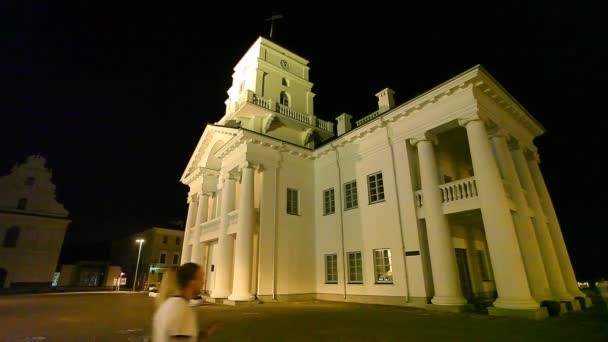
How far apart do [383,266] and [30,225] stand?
129 feet

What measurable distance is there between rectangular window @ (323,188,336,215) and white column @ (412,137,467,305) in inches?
239

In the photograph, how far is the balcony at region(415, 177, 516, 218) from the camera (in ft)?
38.1

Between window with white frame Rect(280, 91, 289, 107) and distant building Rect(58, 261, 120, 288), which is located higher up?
window with white frame Rect(280, 91, 289, 107)

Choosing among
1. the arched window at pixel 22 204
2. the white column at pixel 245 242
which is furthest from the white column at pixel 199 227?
the arched window at pixel 22 204

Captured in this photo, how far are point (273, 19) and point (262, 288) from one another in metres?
23.0

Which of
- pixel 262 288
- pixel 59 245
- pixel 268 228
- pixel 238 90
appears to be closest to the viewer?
pixel 262 288

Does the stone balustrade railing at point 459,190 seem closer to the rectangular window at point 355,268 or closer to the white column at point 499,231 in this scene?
the white column at point 499,231

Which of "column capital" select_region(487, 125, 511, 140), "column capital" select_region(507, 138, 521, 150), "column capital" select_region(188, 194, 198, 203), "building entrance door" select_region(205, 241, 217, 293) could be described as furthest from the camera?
"column capital" select_region(188, 194, 198, 203)

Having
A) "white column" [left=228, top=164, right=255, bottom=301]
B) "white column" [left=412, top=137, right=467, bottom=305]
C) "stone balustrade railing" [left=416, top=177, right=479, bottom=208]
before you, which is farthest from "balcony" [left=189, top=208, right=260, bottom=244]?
"stone balustrade railing" [left=416, top=177, right=479, bottom=208]

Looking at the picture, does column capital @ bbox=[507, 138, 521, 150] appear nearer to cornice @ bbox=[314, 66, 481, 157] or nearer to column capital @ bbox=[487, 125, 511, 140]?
column capital @ bbox=[487, 125, 511, 140]

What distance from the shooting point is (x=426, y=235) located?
1287cm

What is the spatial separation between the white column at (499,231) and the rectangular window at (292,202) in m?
9.83

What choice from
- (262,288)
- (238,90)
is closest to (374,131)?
(262,288)

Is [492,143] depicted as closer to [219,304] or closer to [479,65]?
[479,65]
